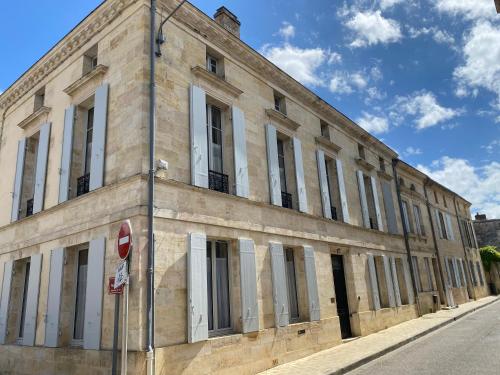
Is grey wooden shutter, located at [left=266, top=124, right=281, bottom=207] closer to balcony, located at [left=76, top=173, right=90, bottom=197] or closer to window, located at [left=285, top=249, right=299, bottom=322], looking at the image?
window, located at [left=285, top=249, right=299, bottom=322]

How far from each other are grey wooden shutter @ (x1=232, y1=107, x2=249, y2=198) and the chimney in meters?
3.23

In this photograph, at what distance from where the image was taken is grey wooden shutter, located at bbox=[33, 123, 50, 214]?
801 centimetres

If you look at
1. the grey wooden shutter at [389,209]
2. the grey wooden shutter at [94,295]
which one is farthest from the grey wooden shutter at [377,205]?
the grey wooden shutter at [94,295]

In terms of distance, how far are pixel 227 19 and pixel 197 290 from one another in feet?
25.0

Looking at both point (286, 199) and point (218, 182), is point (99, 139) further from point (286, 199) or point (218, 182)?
point (286, 199)

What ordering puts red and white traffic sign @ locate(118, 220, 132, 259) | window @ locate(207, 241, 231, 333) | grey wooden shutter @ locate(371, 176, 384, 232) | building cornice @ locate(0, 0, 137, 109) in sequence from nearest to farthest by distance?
red and white traffic sign @ locate(118, 220, 132, 259), window @ locate(207, 241, 231, 333), building cornice @ locate(0, 0, 137, 109), grey wooden shutter @ locate(371, 176, 384, 232)

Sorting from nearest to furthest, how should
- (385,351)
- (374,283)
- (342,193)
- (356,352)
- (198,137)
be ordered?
(198,137)
(356,352)
(385,351)
(342,193)
(374,283)

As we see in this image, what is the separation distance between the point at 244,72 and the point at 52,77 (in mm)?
4748

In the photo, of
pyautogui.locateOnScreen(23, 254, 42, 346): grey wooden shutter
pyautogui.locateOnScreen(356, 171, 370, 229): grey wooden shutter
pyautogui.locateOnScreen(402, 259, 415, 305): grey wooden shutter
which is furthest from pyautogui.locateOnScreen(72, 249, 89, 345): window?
pyautogui.locateOnScreen(402, 259, 415, 305): grey wooden shutter

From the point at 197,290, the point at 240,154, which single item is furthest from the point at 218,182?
the point at 197,290

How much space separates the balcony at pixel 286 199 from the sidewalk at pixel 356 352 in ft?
11.7

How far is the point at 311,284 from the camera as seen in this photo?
9.06 metres

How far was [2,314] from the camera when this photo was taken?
321 inches

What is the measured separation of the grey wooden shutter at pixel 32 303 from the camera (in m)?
7.08
